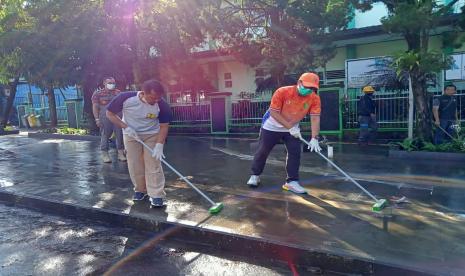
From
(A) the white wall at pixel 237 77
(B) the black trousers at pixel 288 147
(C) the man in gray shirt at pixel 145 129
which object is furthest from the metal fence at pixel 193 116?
(C) the man in gray shirt at pixel 145 129

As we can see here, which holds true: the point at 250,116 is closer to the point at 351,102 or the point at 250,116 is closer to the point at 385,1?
the point at 351,102

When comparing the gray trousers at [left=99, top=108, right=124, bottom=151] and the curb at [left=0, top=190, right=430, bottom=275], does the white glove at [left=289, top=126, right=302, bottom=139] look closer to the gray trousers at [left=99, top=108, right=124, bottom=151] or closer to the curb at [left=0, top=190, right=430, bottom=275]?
the curb at [left=0, top=190, right=430, bottom=275]

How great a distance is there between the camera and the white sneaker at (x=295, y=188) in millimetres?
5555

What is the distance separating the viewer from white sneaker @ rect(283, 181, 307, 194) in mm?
5555

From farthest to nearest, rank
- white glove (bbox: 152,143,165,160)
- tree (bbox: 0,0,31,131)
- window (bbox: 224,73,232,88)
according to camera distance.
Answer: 1. window (bbox: 224,73,232,88)
2. tree (bbox: 0,0,31,131)
3. white glove (bbox: 152,143,165,160)

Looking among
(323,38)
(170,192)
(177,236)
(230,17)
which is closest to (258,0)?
(230,17)

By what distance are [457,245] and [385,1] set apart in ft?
22.1

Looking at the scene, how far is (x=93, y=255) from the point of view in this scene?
399 cm

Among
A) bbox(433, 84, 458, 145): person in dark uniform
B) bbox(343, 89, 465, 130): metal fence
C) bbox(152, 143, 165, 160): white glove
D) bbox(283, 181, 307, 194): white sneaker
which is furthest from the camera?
bbox(343, 89, 465, 130): metal fence

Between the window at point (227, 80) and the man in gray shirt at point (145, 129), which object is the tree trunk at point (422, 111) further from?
the window at point (227, 80)

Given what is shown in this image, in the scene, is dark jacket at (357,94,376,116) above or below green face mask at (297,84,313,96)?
below

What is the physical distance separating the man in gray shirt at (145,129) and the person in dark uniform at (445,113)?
690cm

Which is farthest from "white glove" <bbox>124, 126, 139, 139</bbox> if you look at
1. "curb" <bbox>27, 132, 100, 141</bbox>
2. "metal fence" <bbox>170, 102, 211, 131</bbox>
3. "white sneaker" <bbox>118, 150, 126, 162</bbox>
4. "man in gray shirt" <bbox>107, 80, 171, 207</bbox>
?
"metal fence" <bbox>170, 102, 211, 131</bbox>

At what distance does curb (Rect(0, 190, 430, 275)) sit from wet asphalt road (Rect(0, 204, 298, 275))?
0.13m
